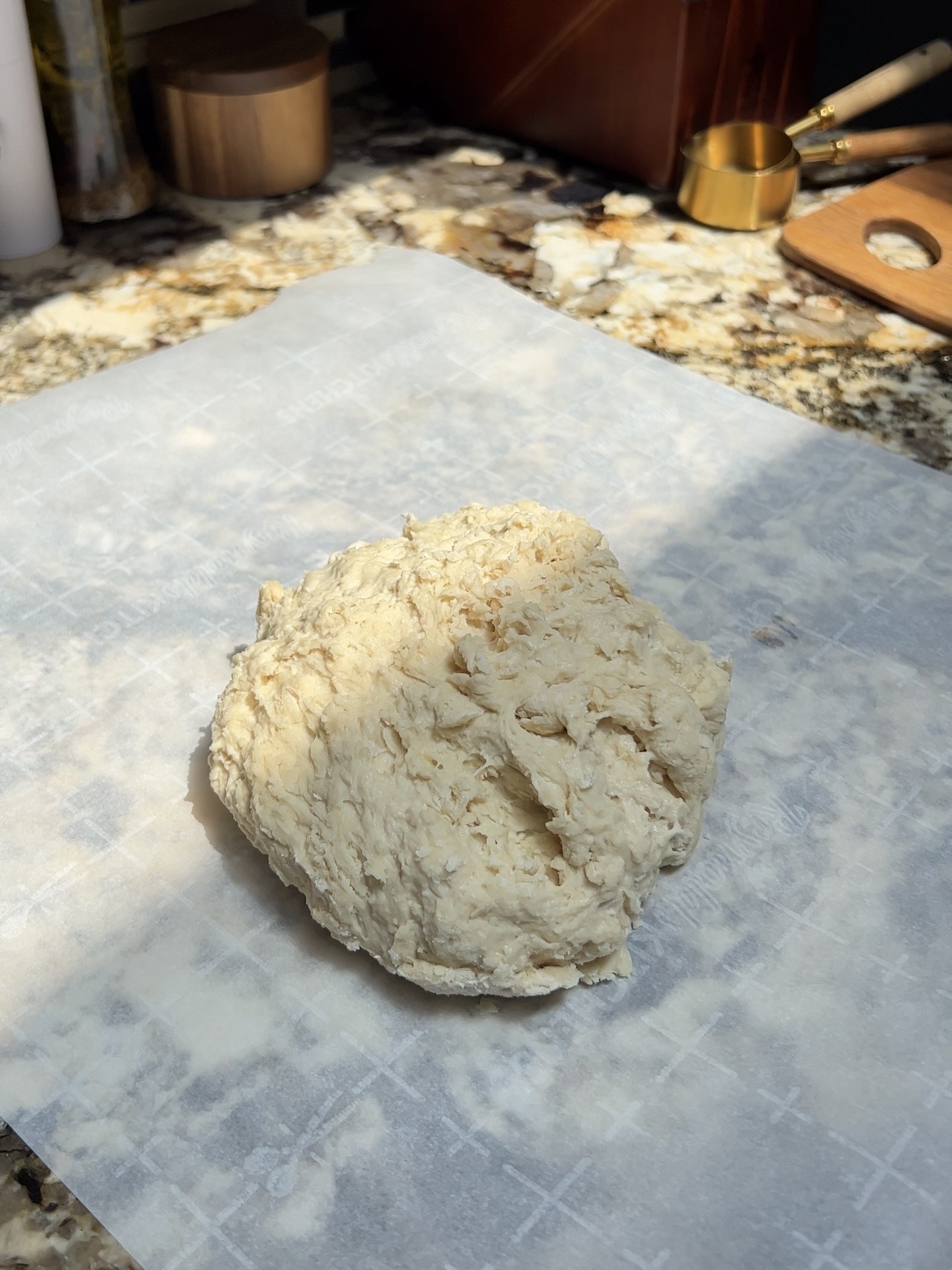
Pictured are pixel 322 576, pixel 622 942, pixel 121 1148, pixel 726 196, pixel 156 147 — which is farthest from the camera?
pixel 156 147

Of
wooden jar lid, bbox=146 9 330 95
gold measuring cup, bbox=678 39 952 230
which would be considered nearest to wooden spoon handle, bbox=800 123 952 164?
gold measuring cup, bbox=678 39 952 230

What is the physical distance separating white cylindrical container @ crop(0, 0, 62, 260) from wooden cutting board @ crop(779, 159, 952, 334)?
1.27 metres

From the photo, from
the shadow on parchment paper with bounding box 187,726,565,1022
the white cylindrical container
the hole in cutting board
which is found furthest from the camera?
the hole in cutting board

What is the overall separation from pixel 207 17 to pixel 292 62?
271 millimetres

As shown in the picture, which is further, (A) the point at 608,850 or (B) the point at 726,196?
(B) the point at 726,196

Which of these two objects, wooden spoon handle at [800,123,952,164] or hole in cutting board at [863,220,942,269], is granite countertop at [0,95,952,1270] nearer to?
hole in cutting board at [863,220,942,269]

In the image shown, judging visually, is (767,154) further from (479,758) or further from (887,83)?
(479,758)

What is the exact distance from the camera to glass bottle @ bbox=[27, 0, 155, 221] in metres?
1.96

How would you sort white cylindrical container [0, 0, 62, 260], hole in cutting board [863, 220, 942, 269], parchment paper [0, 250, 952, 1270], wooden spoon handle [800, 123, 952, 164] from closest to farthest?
parchment paper [0, 250, 952, 1270] < white cylindrical container [0, 0, 62, 260] < hole in cutting board [863, 220, 942, 269] < wooden spoon handle [800, 123, 952, 164]

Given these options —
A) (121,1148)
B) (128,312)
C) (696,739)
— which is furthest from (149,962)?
(128,312)

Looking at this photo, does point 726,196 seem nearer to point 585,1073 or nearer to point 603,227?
point 603,227

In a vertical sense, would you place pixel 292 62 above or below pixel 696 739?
above

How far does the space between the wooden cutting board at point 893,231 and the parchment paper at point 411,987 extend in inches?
16.0

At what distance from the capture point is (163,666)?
57.9 inches
